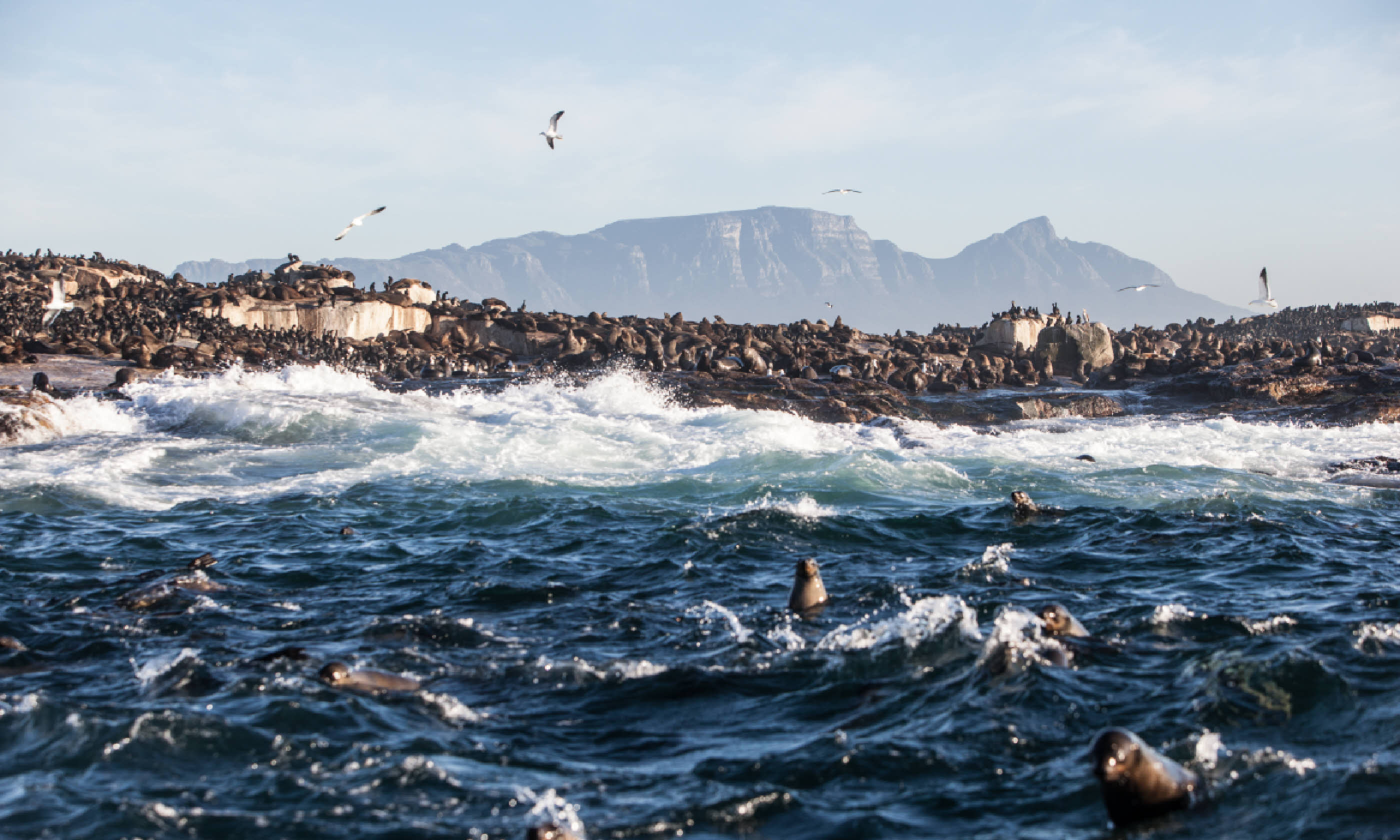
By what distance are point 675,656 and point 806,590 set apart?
147cm

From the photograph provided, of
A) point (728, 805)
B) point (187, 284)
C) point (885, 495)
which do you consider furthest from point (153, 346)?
point (728, 805)

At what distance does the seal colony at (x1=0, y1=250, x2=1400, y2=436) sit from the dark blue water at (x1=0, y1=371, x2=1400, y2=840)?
11.9 m

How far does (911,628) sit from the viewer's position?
740 cm

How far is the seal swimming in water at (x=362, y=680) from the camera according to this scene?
628cm

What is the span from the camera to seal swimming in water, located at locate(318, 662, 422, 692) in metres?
6.28

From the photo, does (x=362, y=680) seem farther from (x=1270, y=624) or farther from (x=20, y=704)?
(x=1270, y=624)

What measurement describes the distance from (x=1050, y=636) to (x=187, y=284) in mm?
39798

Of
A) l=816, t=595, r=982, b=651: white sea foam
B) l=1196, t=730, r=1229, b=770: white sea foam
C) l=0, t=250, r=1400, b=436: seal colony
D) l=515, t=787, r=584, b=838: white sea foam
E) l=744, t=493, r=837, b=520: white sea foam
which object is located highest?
l=0, t=250, r=1400, b=436: seal colony

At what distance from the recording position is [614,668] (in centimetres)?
671

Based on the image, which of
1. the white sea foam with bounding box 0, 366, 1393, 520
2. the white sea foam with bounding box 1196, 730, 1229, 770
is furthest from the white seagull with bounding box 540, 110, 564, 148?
the white sea foam with bounding box 1196, 730, 1229, 770

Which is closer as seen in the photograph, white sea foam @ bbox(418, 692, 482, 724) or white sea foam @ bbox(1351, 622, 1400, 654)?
white sea foam @ bbox(418, 692, 482, 724)

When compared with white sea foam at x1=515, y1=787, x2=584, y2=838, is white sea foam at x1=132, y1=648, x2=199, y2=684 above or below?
above

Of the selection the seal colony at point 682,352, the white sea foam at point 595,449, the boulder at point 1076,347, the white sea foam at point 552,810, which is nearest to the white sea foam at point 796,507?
the white sea foam at point 595,449

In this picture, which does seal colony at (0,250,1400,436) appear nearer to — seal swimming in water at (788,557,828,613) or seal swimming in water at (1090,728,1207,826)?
seal swimming in water at (788,557,828,613)
